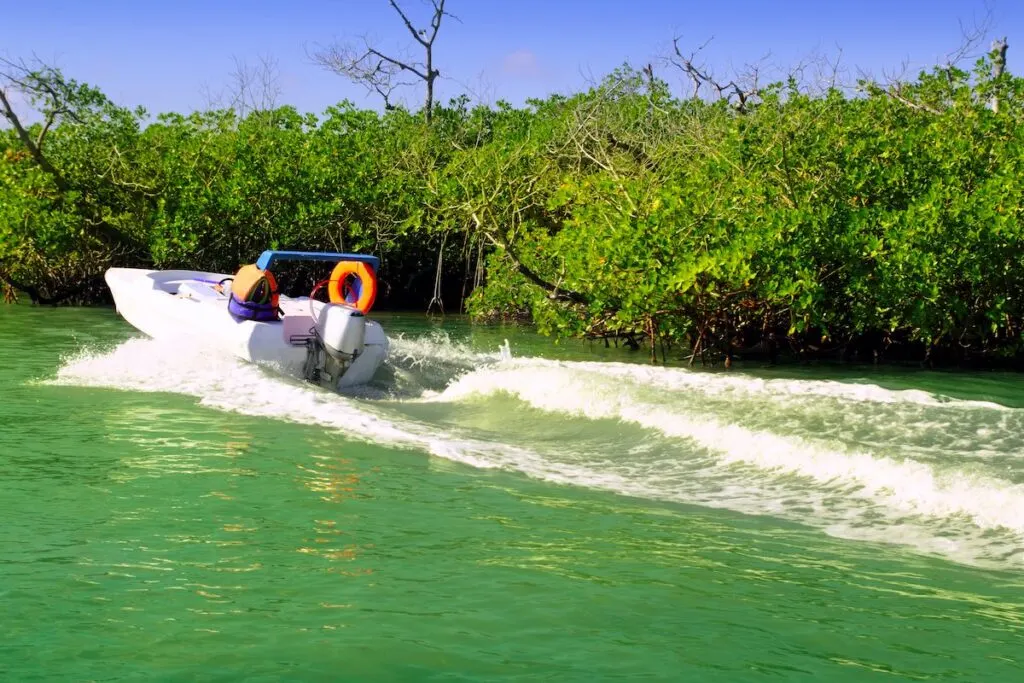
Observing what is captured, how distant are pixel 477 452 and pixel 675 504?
76.0 inches

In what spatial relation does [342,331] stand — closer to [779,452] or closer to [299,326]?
[299,326]

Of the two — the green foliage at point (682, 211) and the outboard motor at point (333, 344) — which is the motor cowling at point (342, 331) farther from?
the green foliage at point (682, 211)

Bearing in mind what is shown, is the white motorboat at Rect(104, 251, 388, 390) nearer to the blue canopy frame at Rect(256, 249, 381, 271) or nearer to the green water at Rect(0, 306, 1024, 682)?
the blue canopy frame at Rect(256, 249, 381, 271)

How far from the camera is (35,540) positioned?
5.82 metres

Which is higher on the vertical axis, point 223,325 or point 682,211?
point 682,211

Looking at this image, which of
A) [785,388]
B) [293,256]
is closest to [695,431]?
[785,388]

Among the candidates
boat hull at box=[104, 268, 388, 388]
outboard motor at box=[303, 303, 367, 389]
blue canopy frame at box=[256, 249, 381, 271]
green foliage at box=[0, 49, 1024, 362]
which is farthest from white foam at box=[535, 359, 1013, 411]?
blue canopy frame at box=[256, 249, 381, 271]

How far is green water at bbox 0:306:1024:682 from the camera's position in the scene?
14.7 feet

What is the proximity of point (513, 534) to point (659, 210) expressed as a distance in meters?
8.63

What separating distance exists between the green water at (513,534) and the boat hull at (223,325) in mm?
727

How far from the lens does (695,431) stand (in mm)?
9039

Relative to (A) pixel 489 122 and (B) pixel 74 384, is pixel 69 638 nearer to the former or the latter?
(B) pixel 74 384

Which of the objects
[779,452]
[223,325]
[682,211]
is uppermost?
[682,211]

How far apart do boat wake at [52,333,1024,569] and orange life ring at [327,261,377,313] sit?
0.85m
